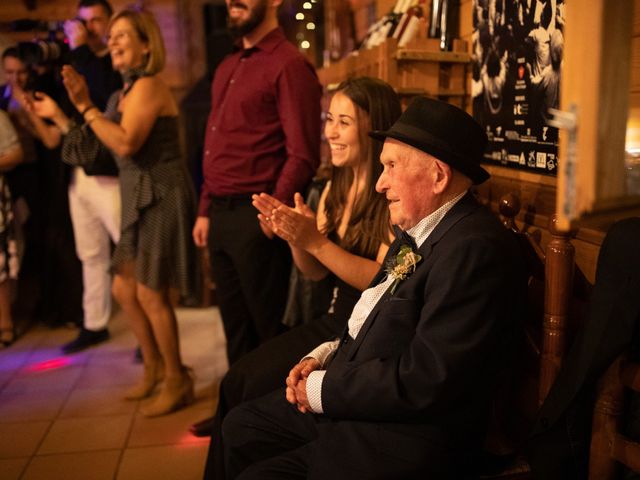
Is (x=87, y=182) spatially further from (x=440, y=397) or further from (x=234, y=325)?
(x=440, y=397)

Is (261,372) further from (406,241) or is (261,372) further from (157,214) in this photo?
(157,214)

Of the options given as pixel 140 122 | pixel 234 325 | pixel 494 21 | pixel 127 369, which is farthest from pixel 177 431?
pixel 494 21

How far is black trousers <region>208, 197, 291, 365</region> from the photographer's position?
227 cm

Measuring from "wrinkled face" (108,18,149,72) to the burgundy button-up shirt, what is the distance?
40cm

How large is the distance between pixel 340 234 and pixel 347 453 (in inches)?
31.3

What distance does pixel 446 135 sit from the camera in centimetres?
134

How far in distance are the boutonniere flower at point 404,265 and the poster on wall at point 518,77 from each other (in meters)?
0.49

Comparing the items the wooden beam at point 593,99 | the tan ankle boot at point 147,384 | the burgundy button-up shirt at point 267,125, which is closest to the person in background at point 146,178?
the tan ankle boot at point 147,384

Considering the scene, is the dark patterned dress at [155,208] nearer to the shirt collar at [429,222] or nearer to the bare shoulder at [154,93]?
the bare shoulder at [154,93]

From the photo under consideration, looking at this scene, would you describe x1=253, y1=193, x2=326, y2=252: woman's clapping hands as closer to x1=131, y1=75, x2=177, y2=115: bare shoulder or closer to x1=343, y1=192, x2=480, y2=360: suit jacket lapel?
x1=343, y1=192, x2=480, y2=360: suit jacket lapel

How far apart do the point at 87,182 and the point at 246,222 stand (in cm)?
105

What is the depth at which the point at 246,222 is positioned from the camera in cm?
226

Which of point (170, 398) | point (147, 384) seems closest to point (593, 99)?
point (170, 398)

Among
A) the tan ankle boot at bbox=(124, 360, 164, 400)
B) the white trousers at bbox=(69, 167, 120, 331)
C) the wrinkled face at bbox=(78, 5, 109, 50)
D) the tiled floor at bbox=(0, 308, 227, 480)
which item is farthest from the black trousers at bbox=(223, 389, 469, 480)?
the wrinkled face at bbox=(78, 5, 109, 50)
